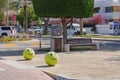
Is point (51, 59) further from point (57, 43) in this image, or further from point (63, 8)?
point (63, 8)

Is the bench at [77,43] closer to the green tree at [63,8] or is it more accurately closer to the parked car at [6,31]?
the green tree at [63,8]

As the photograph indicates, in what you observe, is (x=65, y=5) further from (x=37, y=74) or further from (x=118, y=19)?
(x=118, y=19)

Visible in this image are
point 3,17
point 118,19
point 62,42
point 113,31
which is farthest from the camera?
point 3,17

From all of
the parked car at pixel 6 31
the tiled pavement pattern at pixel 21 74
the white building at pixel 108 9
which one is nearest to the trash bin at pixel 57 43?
the tiled pavement pattern at pixel 21 74

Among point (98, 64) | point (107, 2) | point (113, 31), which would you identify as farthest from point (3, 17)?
point (98, 64)

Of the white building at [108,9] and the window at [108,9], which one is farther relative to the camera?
the window at [108,9]

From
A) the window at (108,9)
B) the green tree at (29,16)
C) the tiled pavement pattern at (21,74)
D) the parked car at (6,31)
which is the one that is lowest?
the tiled pavement pattern at (21,74)

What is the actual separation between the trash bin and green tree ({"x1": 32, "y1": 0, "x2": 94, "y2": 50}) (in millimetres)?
598

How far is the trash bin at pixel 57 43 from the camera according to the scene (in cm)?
2619

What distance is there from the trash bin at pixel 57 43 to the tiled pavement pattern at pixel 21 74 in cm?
888

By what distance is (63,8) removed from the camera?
1050 inches

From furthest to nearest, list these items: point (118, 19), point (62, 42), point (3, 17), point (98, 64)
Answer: point (3, 17) → point (118, 19) → point (62, 42) → point (98, 64)

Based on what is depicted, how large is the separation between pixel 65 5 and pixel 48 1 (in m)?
1.20

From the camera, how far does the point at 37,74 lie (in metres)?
15.4
